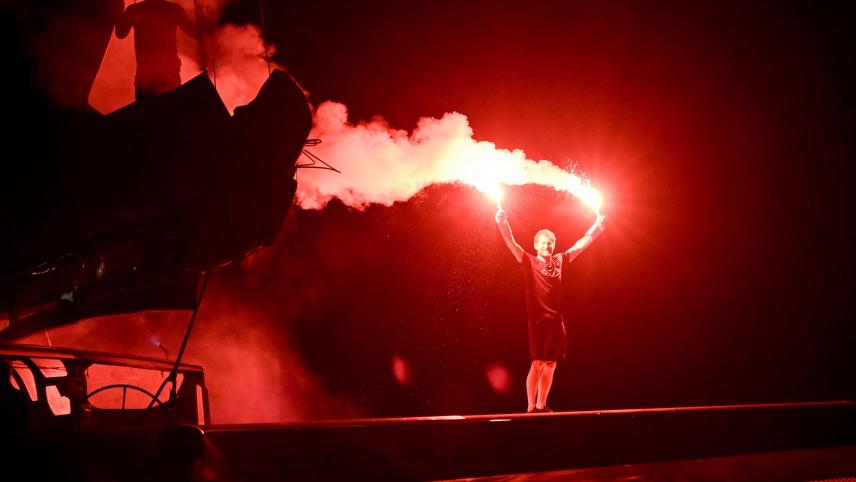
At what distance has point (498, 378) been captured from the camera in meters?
8.07

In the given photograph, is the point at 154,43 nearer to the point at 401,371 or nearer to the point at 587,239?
the point at 587,239

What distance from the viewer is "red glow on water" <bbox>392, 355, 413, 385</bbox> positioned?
8008 millimetres

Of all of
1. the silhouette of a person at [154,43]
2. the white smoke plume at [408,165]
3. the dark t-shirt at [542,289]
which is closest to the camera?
the silhouette of a person at [154,43]

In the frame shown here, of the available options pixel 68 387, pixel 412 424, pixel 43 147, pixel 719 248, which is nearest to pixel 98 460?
pixel 412 424

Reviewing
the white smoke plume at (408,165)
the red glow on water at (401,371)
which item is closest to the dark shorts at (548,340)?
the white smoke plume at (408,165)

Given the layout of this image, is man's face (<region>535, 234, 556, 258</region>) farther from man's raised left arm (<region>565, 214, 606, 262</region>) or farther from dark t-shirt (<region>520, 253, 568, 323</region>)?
man's raised left arm (<region>565, 214, 606, 262</region>)

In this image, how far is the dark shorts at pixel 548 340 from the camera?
546cm

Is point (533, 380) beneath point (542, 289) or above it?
beneath

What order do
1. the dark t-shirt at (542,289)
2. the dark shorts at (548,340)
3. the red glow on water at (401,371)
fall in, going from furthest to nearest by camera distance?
the red glow on water at (401,371) < the dark t-shirt at (542,289) < the dark shorts at (548,340)

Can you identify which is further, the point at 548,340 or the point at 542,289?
the point at 542,289

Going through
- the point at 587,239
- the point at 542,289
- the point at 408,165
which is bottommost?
the point at 542,289

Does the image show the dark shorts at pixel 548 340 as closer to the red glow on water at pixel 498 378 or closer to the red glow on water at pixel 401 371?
the red glow on water at pixel 498 378

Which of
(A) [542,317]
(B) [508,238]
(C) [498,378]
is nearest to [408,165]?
(B) [508,238]

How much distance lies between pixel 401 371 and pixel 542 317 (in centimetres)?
314
